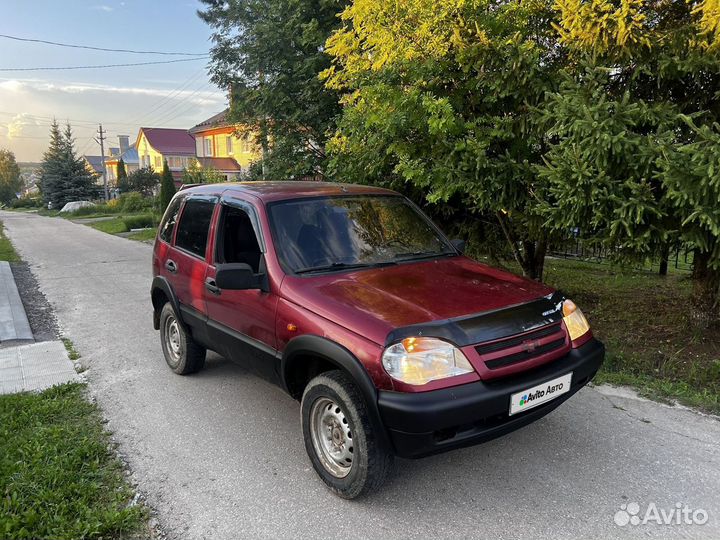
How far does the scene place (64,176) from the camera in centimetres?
4672

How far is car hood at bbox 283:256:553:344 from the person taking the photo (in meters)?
2.87

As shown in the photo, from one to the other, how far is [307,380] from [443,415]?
3.81 ft

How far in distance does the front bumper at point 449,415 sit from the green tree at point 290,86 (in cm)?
808

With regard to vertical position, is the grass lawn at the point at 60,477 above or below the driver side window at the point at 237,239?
below

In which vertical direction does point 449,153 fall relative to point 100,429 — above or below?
above

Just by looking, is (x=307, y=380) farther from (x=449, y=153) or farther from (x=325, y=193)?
(x=449, y=153)

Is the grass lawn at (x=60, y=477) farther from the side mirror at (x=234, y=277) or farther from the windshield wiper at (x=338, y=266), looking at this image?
the windshield wiper at (x=338, y=266)

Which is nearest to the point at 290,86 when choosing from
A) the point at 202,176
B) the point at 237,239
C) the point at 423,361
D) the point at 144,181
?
the point at 237,239

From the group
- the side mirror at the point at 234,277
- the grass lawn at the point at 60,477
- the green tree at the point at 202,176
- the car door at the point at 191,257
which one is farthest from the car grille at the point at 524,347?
the green tree at the point at 202,176

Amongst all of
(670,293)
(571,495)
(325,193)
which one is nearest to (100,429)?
(325,193)

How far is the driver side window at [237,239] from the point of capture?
12.8ft

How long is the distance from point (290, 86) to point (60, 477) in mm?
9502

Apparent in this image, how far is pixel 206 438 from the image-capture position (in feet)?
12.3

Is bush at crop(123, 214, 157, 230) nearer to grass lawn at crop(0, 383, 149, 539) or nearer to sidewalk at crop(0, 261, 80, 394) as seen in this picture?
sidewalk at crop(0, 261, 80, 394)
